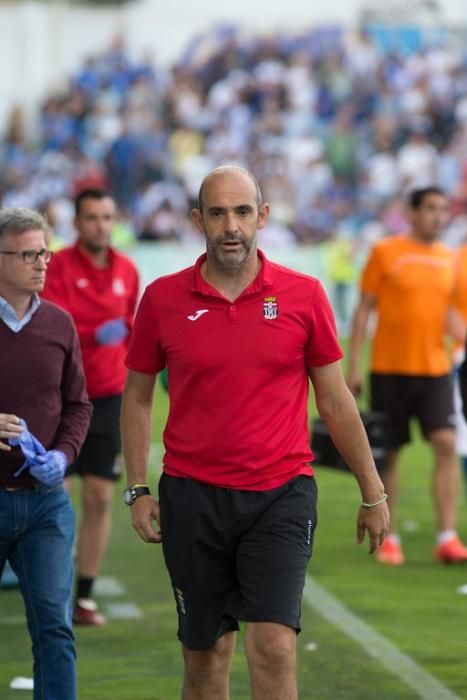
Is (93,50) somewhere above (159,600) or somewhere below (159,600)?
above

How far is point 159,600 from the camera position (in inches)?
362

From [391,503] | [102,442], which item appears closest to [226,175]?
[102,442]

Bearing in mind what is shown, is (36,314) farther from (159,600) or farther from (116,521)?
(116,521)

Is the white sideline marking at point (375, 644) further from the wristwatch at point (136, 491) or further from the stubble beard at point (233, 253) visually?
the stubble beard at point (233, 253)

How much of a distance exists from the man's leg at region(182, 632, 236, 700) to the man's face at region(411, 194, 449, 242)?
510 cm

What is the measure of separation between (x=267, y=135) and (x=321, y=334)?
26.8 m

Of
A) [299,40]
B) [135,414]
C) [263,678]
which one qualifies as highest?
[299,40]

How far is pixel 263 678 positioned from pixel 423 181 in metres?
25.8

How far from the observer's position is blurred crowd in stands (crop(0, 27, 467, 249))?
3000cm

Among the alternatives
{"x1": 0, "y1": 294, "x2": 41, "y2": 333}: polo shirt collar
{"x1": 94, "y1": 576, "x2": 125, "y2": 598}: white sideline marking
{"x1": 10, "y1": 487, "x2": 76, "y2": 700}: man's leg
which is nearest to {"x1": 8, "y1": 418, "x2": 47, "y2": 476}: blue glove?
{"x1": 10, "y1": 487, "x2": 76, "y2": 700}: man's leg

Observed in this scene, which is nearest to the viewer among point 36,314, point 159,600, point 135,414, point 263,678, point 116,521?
point 263,678

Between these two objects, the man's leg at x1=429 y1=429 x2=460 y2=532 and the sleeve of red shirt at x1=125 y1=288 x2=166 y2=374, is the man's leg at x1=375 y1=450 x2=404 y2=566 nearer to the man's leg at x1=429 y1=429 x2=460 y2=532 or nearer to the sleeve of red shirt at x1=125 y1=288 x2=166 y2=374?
the man's leg at x1=429 y1=429 x2=460 y2=532

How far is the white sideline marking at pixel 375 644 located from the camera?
727cm

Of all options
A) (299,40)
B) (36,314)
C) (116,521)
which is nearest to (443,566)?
(116,521)
